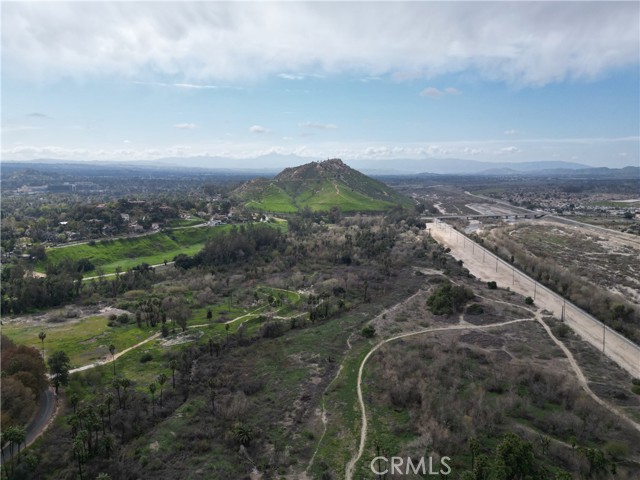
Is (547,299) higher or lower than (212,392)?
lower

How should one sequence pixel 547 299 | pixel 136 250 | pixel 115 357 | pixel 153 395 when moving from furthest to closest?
pixel 136 250, pixel 547 299, pixel 115 357, pixel 153 395

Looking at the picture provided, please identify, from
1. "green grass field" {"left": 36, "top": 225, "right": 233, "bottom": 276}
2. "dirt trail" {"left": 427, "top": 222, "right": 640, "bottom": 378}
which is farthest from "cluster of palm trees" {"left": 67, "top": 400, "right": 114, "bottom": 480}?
"green grass field" {"left": 36, "top": 225, "right": 233, "bottom": 276}

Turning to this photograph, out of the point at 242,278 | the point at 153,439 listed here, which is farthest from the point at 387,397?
the point at 242,278

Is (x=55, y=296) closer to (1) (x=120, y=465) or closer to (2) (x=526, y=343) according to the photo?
(1) (x=120, y=465)

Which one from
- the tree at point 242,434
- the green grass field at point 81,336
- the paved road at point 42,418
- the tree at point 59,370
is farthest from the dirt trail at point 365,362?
the green grass field at point 81,336

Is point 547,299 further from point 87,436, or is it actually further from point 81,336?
point 81,336

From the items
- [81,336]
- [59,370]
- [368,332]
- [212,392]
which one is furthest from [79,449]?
[368,332]
